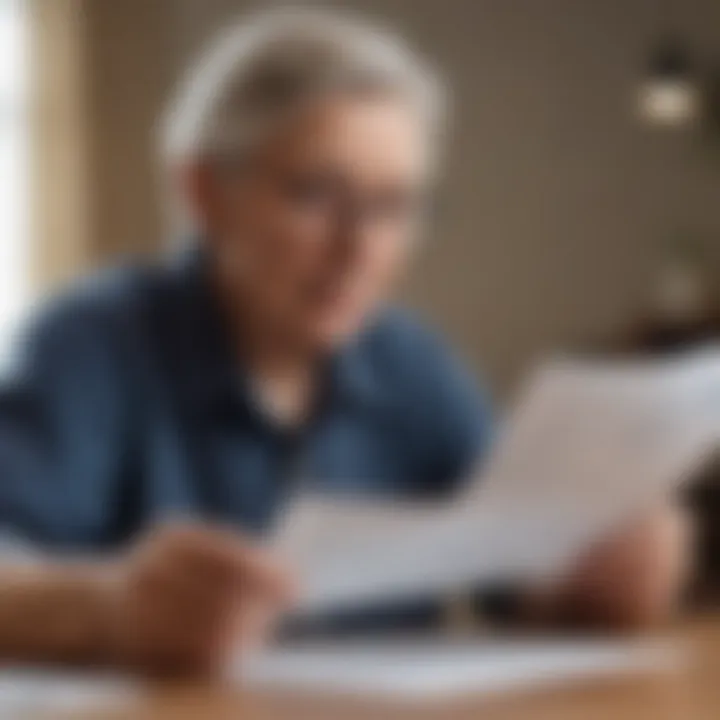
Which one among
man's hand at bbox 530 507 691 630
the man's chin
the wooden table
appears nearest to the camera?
the wooden table

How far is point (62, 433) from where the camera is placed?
0.81 metres

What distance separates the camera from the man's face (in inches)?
32.9

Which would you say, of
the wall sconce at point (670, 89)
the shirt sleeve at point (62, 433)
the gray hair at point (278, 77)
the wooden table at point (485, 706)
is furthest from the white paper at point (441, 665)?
→ the wall sconce at point (670, 89)

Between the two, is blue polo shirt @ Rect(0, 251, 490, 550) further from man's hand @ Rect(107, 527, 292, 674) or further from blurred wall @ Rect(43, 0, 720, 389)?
man's hand @ Rect(107, 527, 292, 674)

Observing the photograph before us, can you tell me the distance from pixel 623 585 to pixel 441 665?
19cm

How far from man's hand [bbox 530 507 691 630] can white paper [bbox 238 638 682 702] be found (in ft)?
0.23

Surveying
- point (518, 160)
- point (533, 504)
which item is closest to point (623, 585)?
point (533, 504)

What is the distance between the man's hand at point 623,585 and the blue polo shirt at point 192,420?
0.37ft

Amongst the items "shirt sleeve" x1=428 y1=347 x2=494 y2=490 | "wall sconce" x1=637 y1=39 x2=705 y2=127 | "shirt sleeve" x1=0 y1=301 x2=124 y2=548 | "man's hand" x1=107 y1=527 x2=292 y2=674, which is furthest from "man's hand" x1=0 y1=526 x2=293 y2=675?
"wall sconce" x1=637 y1=39 x2=705 y2=127

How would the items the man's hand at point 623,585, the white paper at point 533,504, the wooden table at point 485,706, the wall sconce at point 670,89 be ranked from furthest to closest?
the wall sconce at point 670,89 < the man's hand at point 623,585 < the white paper at point 533,504 < the wooden table at point 485,706

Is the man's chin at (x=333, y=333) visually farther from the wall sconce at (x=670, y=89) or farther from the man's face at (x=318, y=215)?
the wall sconce at (x=670, y=89)

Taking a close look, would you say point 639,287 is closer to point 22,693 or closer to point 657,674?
point 657,674

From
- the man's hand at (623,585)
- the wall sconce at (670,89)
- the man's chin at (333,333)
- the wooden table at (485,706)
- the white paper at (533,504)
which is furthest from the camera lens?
the wall sconce at (670,89)

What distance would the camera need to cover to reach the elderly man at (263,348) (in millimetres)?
816
